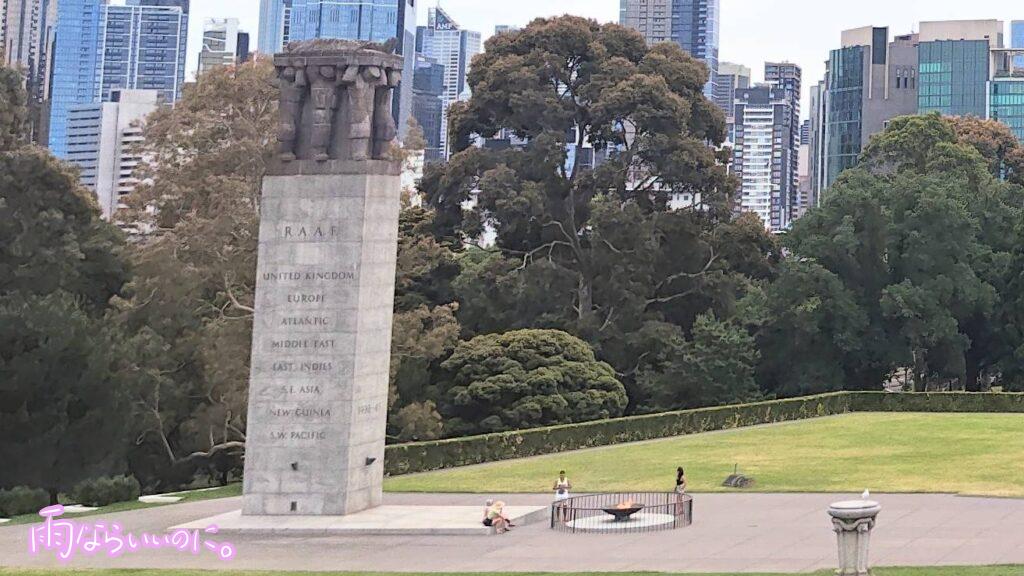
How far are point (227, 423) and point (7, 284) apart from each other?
10882 millimetres

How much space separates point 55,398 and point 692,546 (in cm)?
2300

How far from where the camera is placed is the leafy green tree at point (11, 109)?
53.9 metres

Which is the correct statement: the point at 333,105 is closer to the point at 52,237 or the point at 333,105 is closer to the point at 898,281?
the point at 52,237

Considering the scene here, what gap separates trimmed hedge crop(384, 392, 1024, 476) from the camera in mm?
42906

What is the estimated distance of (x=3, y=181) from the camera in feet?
166

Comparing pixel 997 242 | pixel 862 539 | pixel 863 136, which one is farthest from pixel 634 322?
pixel 863 136

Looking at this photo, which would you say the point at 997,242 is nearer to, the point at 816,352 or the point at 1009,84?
the point at 816,352

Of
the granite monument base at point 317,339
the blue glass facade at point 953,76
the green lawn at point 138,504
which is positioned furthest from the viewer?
the blue glass facade at point 953,76

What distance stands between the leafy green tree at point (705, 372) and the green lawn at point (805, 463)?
20.2ft

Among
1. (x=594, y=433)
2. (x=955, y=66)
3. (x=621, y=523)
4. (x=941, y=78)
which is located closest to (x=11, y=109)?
(x=594, y=433)

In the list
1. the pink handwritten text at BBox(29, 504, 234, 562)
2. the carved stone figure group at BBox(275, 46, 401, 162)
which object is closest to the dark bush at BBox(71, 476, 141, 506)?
the pink handwritten text at BBox(29, 504, 234, 562)

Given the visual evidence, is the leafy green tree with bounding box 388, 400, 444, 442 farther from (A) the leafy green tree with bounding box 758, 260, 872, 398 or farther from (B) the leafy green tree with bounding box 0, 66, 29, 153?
(B) the leafy green tree with bounding box 0, 66, 29, 153

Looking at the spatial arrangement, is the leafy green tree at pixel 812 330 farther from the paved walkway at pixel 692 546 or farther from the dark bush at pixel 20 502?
the dark bush at pixel 20 502

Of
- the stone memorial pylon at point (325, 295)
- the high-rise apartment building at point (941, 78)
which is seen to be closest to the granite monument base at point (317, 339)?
the stone memorial pylon at point (325, 295)
